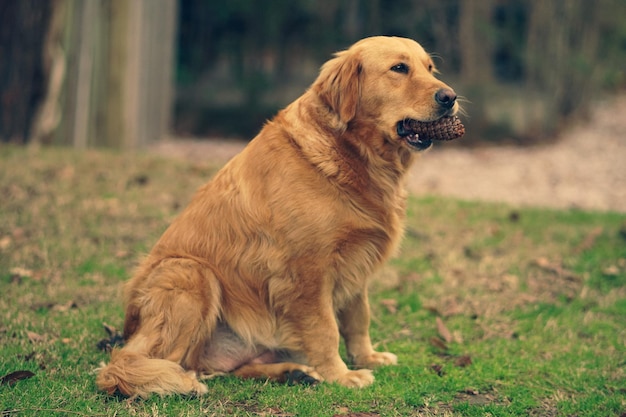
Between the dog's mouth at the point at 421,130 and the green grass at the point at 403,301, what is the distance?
118 cm

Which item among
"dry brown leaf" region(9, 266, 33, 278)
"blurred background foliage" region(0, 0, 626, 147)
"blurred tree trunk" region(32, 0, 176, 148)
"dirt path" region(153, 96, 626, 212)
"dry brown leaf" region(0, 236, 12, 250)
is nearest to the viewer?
"dry brown leaf" region(9, 266, 33, 278)

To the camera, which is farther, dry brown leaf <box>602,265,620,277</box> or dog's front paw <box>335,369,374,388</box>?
dry brown leaf <box>602,265,620,277</box>

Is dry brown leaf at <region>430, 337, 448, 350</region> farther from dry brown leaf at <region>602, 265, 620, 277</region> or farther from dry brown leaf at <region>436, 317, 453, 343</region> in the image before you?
dry brown leaf at <region>602, 265, 620, 277</region>

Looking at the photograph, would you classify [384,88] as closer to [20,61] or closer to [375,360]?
[375,360]

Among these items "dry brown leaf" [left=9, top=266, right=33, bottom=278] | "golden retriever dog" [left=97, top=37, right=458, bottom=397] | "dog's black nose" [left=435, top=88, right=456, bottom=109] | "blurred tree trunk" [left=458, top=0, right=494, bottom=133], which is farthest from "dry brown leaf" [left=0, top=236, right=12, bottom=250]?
"blurred tree trunk" [left=458, top=0, right=494, bottom=133]

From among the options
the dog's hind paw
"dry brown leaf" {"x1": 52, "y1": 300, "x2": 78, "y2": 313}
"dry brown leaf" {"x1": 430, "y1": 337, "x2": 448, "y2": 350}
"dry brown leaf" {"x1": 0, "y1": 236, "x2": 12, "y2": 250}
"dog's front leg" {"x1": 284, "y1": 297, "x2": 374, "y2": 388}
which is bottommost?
"dry brown leaf" {"x1": 52, "y1": 300, "x2": 78, "y2": 313}

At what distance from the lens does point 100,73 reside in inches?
349

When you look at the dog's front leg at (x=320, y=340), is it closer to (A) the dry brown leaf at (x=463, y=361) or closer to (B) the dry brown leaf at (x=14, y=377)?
(A) the dry brown leaf at (x=463, y=361)

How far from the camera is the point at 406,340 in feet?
14.7

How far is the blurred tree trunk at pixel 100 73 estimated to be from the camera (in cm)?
819

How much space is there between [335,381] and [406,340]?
939 millimetres

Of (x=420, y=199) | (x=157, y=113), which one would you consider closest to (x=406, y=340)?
(x=420, y=199)

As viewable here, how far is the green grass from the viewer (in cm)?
346

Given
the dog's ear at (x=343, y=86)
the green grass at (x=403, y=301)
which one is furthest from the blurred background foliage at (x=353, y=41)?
the dog's ear at (x=343, y=86)
